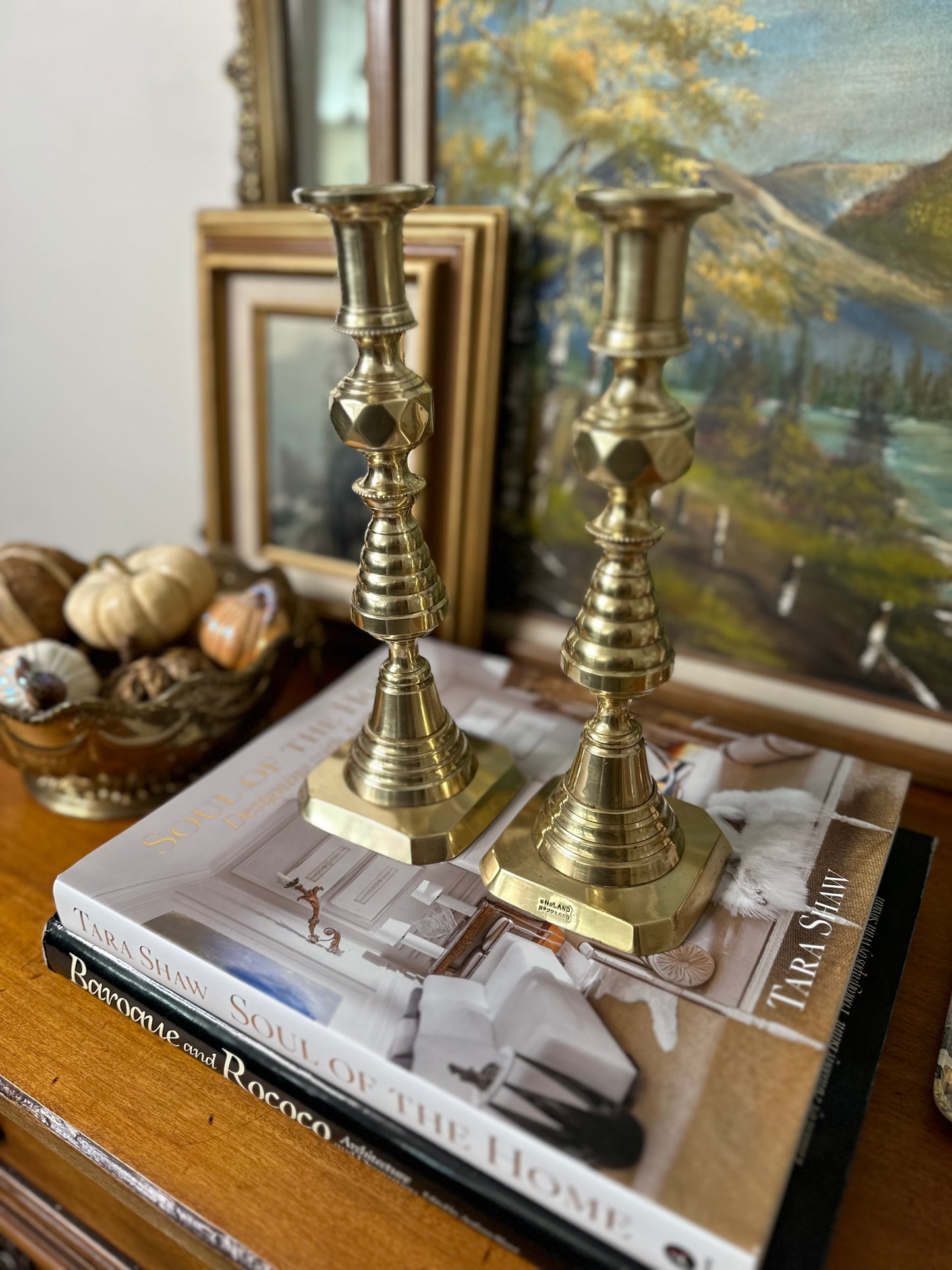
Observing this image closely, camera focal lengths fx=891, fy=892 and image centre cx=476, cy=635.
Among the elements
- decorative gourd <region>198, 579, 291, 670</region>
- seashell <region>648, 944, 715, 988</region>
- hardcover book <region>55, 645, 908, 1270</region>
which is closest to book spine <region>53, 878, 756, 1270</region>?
hardcover book <region>55, 645, 908, 1270</region>

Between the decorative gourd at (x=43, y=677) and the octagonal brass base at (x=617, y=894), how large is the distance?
0.93 feet

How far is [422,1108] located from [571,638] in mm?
210

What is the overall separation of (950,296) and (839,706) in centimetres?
27

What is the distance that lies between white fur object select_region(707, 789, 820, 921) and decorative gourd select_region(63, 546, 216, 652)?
0.38m

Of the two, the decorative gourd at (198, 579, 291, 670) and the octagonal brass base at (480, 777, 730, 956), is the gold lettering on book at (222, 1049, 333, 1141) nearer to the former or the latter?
the octagonal brass base at (480, 777, 730, 956)

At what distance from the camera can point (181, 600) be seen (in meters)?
0.62

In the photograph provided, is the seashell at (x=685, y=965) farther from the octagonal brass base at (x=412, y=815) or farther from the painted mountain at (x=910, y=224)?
the painted mountain at (x=910, y=224)

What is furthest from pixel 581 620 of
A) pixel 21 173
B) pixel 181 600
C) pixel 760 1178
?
pixel 21 173

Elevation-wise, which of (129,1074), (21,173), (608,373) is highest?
(21,173)

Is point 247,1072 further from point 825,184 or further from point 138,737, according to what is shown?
point 825,184

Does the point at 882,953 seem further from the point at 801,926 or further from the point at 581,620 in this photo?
the point at 581,620

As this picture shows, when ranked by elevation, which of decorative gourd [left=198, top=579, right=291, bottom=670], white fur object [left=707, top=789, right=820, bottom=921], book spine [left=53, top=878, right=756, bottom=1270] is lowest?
book spine [left=53, top=878, right=756, bottom=1270]

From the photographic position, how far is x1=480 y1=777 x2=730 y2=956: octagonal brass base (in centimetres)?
42

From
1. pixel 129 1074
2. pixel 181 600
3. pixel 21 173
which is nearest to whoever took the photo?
pixel 129 1074
